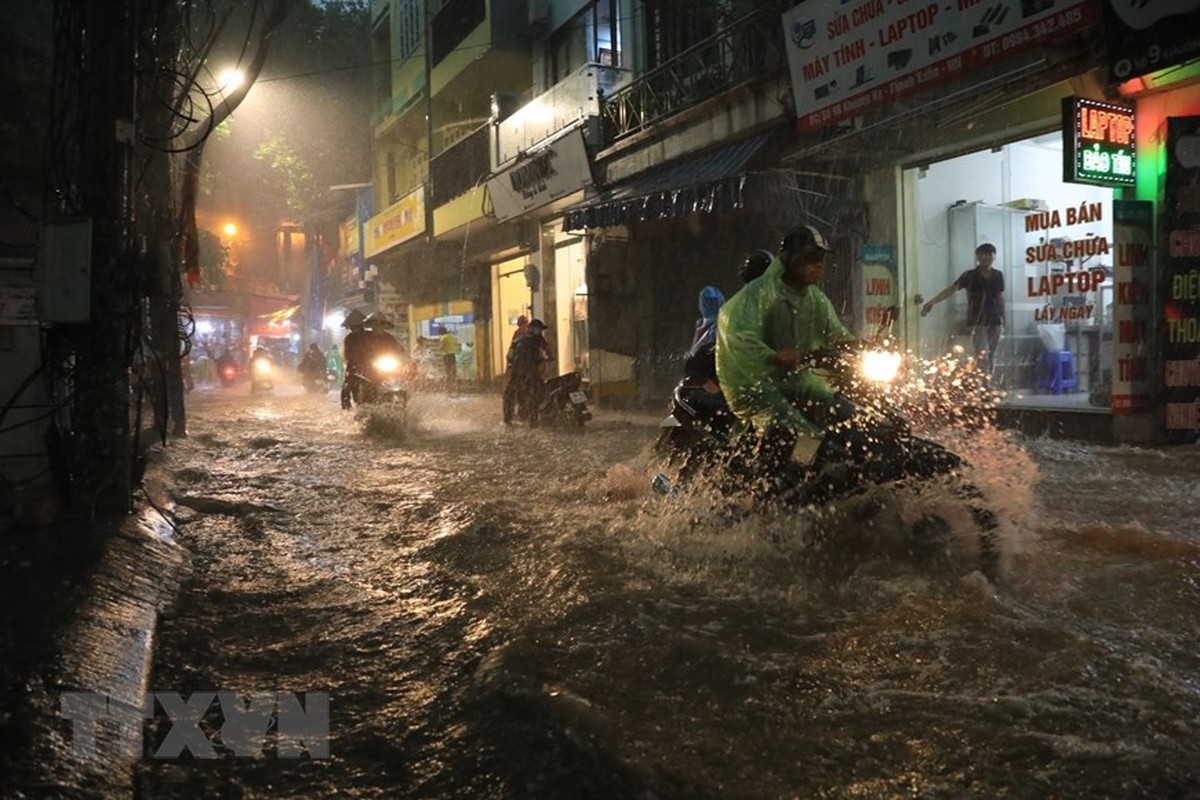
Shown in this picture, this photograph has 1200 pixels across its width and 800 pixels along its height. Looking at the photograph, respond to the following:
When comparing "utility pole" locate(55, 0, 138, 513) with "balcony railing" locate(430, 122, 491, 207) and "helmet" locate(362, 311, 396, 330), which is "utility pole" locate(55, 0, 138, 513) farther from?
"balcony railing" locate(430, 122, 491, 207)

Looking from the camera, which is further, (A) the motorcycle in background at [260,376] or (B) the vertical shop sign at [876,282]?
(A) the motorcycle in background at [260,376]

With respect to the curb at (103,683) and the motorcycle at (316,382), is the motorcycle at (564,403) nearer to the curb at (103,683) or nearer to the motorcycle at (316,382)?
the curb at (103,683)

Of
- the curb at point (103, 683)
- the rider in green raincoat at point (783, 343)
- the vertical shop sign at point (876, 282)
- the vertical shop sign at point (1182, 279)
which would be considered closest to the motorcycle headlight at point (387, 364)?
the vertical shop sign at point (876, 282)

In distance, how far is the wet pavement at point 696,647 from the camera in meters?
2.43

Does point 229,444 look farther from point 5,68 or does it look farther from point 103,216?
point 103,216

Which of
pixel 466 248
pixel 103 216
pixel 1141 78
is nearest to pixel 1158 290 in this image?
pixel 1141 78

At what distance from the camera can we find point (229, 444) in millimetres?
11484

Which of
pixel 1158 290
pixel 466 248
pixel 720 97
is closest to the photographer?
pixel 1158 290

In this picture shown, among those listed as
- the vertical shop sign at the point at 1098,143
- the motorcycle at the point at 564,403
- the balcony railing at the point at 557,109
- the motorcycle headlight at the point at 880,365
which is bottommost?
the motorcycle at the point at 564,403

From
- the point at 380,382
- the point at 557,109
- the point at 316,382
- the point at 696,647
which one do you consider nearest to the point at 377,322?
the point at 380,382

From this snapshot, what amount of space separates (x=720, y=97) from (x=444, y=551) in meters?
9.31

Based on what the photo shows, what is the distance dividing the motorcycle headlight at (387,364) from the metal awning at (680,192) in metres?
3.63

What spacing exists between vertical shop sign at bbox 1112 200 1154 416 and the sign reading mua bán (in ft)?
6.50

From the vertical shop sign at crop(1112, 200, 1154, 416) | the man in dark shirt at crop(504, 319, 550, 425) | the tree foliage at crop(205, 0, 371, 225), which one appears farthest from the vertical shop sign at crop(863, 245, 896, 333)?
the tree foliage at crop(205, 0, 371, 225)
